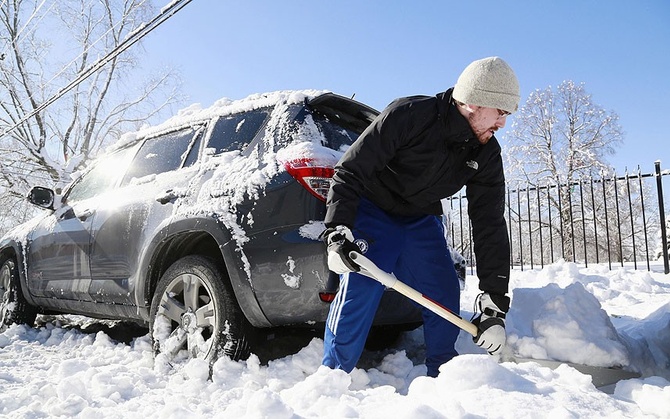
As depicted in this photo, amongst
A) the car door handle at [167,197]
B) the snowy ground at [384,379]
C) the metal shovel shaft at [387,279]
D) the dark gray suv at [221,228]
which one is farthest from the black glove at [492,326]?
the car door handle at [167,197]

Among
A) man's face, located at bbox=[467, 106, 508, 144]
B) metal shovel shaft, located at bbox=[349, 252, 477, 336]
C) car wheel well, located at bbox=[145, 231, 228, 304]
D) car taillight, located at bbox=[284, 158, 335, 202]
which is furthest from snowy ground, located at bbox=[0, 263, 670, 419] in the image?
man's face, located at bbox=[467, 106, 508, 144]

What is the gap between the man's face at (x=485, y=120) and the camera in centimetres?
235

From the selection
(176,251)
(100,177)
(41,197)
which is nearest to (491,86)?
(176,251)

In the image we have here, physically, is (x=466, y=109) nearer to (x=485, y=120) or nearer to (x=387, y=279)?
(x=485, y=120)

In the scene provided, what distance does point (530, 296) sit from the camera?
3092mm

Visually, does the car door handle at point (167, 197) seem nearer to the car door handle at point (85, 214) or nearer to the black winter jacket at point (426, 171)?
the car door handle at point (85, 214)

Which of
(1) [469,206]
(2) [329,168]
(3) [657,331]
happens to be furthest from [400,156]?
(3) [657,331]

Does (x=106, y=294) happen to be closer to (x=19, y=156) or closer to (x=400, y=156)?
(x=400, y=156)

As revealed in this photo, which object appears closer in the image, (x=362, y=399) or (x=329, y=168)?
(x=362, y=399)

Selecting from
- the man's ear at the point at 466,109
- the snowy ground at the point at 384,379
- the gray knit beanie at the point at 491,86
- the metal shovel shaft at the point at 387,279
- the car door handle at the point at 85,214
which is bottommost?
the snowy ground at the point at 384,379

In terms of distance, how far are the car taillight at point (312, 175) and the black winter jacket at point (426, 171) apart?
0.18 metres

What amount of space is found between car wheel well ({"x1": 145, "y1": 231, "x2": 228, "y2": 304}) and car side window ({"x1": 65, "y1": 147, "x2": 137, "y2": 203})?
1160 millimetres

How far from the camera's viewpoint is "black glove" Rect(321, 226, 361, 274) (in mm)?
2164

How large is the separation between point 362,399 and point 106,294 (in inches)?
103
